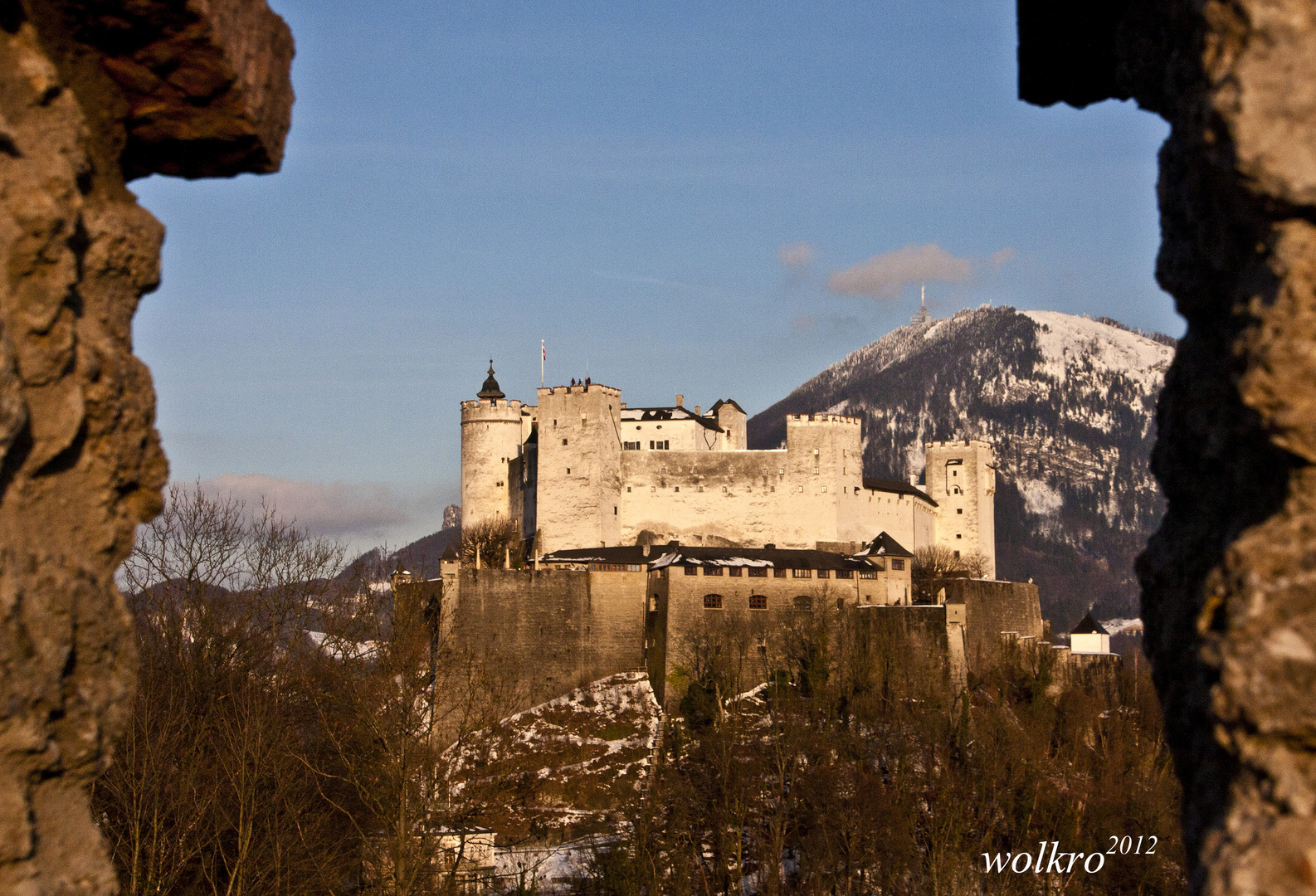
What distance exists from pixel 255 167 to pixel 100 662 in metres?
2.36

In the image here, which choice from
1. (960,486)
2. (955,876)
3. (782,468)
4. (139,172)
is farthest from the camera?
(960,486)

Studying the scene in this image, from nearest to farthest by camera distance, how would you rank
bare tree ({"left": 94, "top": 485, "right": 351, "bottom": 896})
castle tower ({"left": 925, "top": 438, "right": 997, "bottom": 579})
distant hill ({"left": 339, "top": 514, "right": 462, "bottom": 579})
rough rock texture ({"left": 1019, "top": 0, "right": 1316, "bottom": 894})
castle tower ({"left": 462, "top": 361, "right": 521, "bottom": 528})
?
rough rock texture ({"left": 1019, "top": 0, "right": 1316, "bottom": 894})
bare tree ({"left": 94, "top": 485, "right": 351, "bottom": 896})
distant hill ({"left": 339, "top": 514, "right": 462, "bottom": 579})
castle tower ({"left": 462, "top": 361, "right": 521, "bottom": 528})
castle tower ({"left": 925, "top": 438, "right": 997, "bottom": 579})

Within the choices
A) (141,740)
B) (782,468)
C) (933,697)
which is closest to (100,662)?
(141,740)

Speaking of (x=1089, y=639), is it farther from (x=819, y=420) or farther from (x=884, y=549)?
(x=819, y=420)

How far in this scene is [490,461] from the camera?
80.1 meters

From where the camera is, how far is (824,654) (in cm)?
5575

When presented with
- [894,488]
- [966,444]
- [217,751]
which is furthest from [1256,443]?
[966,444]

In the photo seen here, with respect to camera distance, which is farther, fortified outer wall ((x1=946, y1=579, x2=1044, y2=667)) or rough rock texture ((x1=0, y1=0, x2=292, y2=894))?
fortified outer wall ((x1=946, y1=579, x2=1044, y2=667))

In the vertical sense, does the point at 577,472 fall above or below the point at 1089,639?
above

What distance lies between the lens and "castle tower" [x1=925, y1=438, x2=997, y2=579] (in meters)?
85.7

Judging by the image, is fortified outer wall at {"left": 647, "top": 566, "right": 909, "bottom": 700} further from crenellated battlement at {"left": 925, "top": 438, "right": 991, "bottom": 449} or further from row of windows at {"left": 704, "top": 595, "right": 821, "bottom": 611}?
crenellated battlement at {"left": 925, "top": 438, "right": 991, "bottom": 449}

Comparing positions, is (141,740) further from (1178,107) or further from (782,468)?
(782,468)

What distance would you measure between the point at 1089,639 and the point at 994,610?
9879 mm

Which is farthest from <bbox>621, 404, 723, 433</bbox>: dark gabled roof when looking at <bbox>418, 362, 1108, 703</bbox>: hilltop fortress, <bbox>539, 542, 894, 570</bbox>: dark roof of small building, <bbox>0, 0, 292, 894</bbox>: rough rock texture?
<bbox>0, 0, 292, 894</bbox>: rough rock texture
